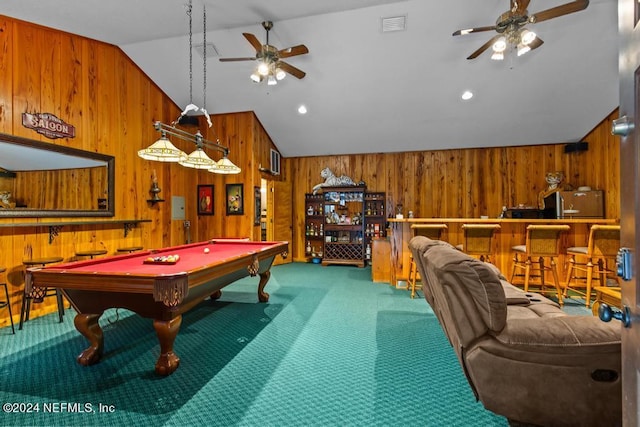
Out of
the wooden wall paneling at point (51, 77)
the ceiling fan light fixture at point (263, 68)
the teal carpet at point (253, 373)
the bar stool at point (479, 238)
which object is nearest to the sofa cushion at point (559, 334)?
the teal carpet at point (253, 373)

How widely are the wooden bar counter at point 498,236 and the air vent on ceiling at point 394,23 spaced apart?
103 inches

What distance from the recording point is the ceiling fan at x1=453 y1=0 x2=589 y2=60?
2768 mm

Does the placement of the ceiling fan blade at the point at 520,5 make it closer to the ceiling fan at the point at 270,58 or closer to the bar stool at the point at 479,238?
the ceiling fan at the point at 270,58

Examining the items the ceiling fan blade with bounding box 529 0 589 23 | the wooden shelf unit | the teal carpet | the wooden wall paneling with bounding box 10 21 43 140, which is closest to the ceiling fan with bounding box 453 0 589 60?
the ceiling fan blade with bounding box 529 0 589 23

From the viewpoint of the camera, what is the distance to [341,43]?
163 inches

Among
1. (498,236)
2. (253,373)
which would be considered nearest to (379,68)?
(498,236)

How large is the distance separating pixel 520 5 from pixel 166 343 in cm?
428

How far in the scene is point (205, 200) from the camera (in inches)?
240

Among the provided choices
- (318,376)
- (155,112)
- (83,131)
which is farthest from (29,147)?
(318,376)

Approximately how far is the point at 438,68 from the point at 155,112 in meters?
4.81

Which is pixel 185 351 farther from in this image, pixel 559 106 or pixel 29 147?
pixel 559 106

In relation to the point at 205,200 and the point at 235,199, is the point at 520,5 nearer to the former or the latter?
the point at 235,199

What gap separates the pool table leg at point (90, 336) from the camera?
2320 millimetres

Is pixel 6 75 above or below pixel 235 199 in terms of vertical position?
above
